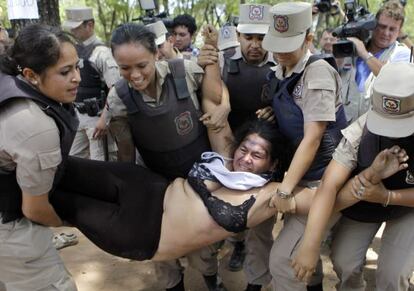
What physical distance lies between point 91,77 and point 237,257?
2.14m

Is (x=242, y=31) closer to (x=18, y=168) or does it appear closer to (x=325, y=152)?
(x=325, y=152)

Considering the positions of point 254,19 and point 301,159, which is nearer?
point 301,159

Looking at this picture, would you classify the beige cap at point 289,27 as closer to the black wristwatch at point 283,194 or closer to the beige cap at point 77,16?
the black wristwatch at point 283,194

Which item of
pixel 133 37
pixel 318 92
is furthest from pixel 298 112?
pixel 133 37

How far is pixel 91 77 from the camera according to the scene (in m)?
4.27

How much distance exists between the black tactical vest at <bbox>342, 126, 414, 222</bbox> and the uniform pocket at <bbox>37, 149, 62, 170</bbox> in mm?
1284

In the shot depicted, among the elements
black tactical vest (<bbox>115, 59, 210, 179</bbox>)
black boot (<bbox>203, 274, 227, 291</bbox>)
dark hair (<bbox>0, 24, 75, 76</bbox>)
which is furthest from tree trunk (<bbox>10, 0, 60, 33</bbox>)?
black boot (<bbox>203, 274, 227, 291</bbox>)

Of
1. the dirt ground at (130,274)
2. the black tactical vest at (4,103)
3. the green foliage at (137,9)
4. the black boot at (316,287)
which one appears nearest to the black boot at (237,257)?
the dirt ground at (130,274)

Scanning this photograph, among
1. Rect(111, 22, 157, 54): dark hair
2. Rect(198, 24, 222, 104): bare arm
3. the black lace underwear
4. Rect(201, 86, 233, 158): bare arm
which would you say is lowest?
the black lace underwear

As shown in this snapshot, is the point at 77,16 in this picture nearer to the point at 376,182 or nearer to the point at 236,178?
the point at 236,178

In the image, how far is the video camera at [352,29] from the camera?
3088 mm

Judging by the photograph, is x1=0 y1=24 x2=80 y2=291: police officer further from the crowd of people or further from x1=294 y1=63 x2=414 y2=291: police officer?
x1=294 y1=63 x2=414 y2=291: police officer

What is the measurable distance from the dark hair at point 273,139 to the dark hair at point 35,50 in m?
1.03

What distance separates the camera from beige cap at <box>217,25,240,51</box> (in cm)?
320
